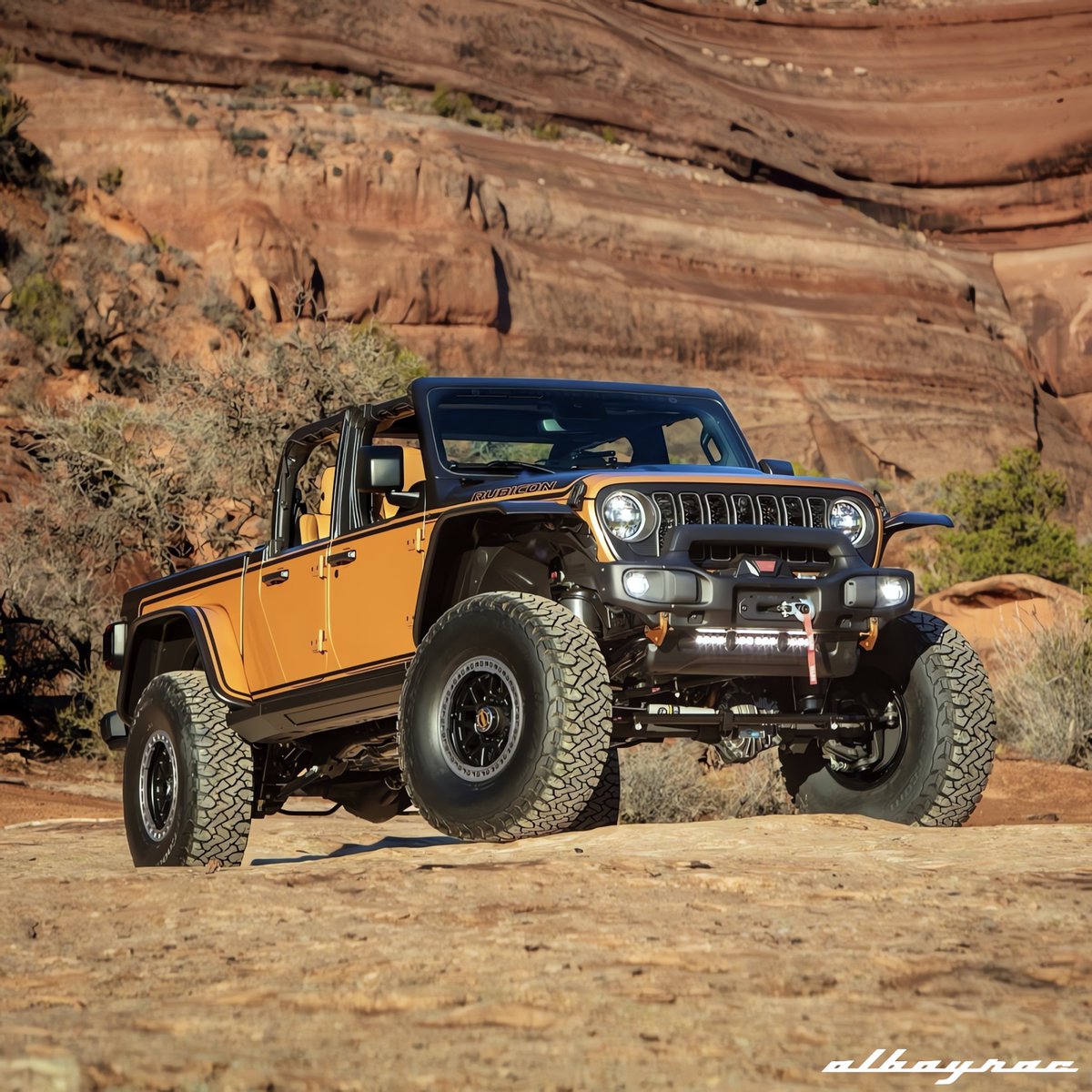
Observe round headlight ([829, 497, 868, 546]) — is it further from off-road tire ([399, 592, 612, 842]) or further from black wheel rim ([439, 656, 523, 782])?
black wheel rim ([439, 656, 523, 782])

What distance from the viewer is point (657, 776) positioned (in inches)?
611

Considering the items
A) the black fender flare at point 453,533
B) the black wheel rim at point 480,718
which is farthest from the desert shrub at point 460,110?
the black wheel rim at point 480,718

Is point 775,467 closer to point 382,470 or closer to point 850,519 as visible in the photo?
point 850,519

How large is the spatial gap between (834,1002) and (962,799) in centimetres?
429

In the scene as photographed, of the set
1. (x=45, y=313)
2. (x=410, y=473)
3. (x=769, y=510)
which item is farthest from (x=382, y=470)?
(x=45, y=313)

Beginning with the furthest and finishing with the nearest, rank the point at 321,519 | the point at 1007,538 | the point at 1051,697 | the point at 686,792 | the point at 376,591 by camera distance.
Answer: the point at 1007,538, the point at 1051,697, the point at 686,792, the point at 321,519, the point at 376,591

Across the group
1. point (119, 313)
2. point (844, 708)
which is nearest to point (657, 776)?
point (844, 708)

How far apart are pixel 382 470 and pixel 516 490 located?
2.20 feet

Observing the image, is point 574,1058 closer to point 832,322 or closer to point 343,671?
point 343,671

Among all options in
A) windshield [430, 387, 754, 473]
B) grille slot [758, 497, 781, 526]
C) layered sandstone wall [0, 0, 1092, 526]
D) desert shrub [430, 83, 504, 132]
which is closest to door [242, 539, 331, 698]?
windshield [430, 387, 754, 473]

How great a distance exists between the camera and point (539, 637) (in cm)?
729

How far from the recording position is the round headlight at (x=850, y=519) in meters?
8.20

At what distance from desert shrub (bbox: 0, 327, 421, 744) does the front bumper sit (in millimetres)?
17295

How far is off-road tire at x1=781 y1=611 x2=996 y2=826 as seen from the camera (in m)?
8.29
